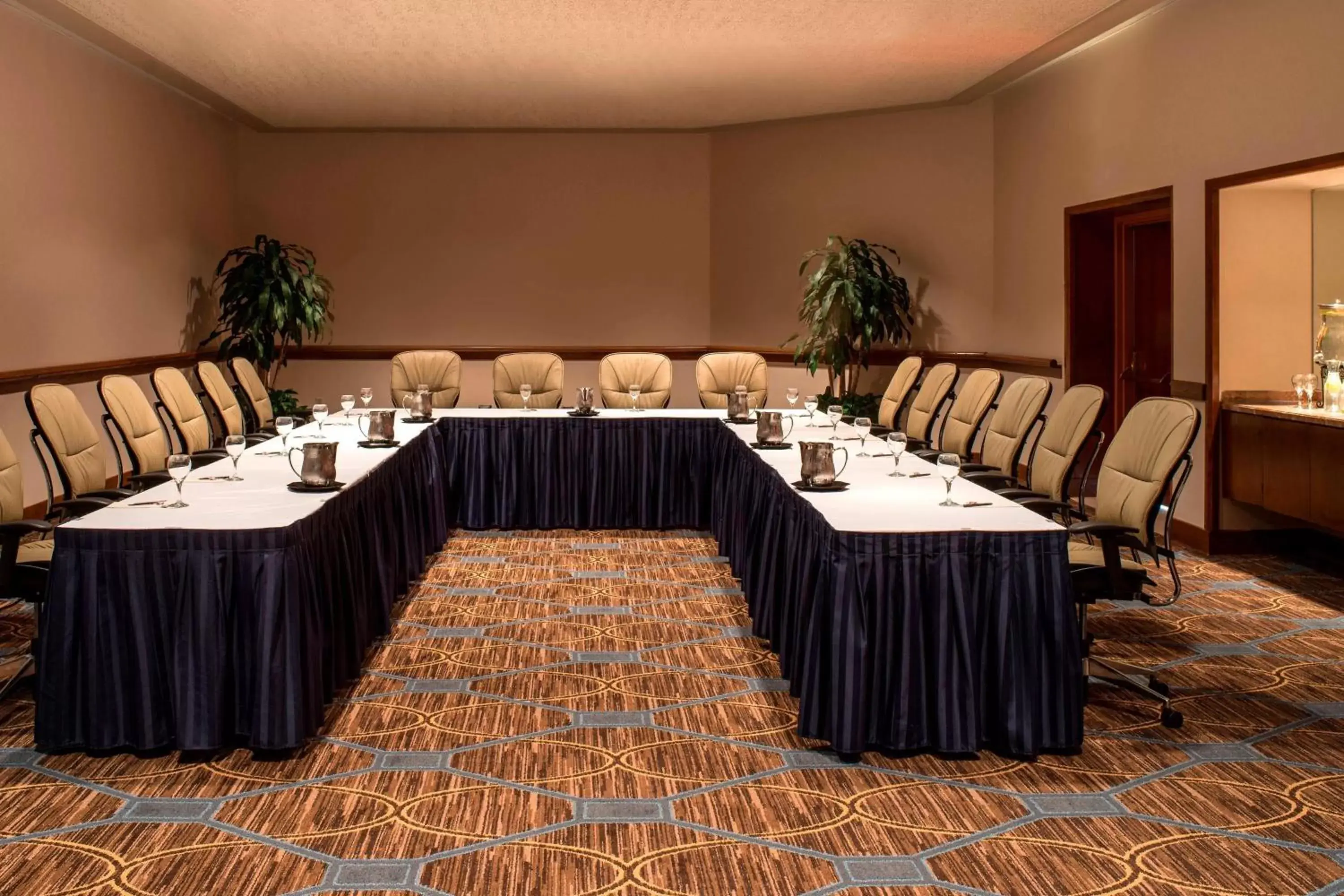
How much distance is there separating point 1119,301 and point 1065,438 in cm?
392

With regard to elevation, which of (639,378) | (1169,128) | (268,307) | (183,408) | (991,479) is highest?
(1169,128)

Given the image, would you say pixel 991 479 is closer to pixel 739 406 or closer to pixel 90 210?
pixel 739 406

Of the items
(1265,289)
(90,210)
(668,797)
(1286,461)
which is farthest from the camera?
(90,210)

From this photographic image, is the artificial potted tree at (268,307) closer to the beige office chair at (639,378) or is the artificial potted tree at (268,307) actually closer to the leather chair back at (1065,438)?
the beige office chair at (639,378)

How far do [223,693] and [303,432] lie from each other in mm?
2759

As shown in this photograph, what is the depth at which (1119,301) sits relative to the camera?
823cm

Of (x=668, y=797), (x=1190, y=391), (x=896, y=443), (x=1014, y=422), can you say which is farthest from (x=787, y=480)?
(x=1190, y=391)

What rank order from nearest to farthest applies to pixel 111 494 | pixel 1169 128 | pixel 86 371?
pixel 111 494
pixel 1169 128
pixel 86 371

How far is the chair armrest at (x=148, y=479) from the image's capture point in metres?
4.82

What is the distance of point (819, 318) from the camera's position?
9.62 meters

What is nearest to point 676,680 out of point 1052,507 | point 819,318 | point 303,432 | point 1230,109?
point 1052,507

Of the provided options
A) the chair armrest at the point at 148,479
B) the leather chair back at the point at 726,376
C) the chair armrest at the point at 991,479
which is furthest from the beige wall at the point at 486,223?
the chair armrest at the point at 991,479

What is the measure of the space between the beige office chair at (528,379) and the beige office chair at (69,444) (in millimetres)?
3216

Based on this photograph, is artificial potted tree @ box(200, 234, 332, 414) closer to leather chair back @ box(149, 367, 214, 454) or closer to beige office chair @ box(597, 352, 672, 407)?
beige office chair @ box(597, 352, 672, 407)
